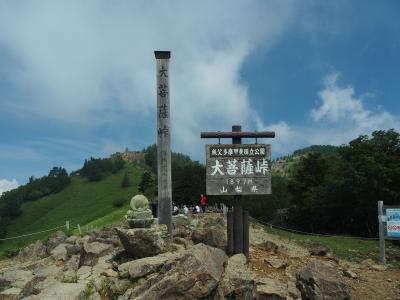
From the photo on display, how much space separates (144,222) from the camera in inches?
488

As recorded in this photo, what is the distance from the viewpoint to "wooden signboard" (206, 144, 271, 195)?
13.1m

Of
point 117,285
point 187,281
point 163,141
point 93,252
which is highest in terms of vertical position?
point 163,141

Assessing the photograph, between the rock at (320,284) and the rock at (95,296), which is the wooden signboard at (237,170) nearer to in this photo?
the rock at (320,284)

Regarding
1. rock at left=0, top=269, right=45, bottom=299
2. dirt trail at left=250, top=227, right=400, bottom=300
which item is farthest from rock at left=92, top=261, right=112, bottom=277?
dirt trail at left=250, top=227, right=400, bottom=300

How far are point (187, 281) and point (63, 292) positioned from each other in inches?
116

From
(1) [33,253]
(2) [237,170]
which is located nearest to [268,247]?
(2) [237,170]

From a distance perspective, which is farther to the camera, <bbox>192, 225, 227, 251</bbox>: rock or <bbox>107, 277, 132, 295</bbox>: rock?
<bbox>192, 225, 227, 251</bbox>: rock

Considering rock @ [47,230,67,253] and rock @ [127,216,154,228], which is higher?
rock @ [127,216,154,228]

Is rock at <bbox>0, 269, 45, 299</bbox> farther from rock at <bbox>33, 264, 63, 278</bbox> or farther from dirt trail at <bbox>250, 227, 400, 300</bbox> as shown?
dirt trail at <bbox>250, 227, 400, 300</bbox>

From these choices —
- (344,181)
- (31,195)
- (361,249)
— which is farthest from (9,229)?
(361,249)

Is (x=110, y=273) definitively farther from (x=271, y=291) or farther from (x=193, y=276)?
(x=271, y=291)

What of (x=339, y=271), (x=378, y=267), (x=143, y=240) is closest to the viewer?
(x=143, y=240)

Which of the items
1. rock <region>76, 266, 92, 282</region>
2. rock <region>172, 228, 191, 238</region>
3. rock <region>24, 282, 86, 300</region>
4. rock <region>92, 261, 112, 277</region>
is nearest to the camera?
rock <region>24, 282, 86, 300</region>

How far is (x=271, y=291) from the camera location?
994 cm
